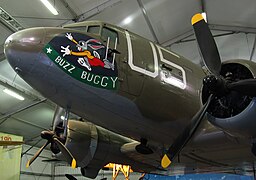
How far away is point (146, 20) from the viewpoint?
14.6 metres

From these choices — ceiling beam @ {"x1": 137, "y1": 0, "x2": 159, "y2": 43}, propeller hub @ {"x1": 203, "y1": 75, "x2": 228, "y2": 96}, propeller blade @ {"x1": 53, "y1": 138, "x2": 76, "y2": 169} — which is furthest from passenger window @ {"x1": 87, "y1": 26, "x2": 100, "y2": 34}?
ceiling beam @ {"x1": 137, "y1": 0, "x2": 159, "y2": 43}

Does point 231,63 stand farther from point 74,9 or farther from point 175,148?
point 74,9

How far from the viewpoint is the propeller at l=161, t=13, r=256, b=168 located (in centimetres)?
456

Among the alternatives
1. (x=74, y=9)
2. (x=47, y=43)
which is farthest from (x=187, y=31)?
(x=47, y=43)

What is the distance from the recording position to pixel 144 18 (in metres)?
14.4

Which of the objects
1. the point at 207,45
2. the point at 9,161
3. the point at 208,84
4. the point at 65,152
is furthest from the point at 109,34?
the point at 9,161

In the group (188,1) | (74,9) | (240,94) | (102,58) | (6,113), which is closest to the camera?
(240,94)

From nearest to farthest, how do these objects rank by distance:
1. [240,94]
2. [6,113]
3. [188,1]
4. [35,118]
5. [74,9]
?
[240,94] → [74,9] → [188,1] → [6,113] → [35,118]

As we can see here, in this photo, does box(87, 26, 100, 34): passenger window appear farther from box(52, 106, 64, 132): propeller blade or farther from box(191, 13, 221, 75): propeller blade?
box(52, 106, 64, 132): propeller blade

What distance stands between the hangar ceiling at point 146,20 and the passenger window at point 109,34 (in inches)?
262

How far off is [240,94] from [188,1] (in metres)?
10.4

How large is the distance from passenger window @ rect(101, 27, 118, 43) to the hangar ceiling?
21.8 feet

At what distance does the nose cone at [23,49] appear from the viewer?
5.04 m

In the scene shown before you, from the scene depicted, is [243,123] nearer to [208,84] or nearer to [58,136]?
[208,84]
